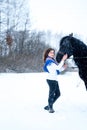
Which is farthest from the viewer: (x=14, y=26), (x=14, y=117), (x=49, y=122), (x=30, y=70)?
(x=14, y=26)

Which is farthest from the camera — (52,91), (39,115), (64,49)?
(52,91)

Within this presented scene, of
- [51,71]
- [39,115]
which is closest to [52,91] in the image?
[51,71]

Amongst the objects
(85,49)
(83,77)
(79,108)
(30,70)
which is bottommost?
(30,70)

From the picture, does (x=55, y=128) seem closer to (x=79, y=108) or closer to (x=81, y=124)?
(x=81, y=124)

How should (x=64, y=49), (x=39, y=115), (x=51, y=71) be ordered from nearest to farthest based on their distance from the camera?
(x=64, y=49) < (x=39, y=115) < (x=51, y=71)

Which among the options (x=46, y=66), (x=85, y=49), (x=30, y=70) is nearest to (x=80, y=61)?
(x=85, y=49)

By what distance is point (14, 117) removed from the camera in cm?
663

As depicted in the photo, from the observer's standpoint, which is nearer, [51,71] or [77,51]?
[77,51]

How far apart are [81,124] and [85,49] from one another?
171 cm

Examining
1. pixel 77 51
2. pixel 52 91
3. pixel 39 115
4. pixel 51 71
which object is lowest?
pixel 39 115

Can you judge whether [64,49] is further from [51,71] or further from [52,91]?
[52,91]

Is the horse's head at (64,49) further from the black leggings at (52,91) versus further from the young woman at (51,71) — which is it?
the black leggings at (52,91)

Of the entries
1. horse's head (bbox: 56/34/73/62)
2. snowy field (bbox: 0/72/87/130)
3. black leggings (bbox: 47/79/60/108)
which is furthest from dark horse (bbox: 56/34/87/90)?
snowy field (bbox: 0/72/87/130)

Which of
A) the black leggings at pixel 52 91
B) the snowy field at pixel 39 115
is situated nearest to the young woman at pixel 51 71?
the black leggings at pixel 52 91
